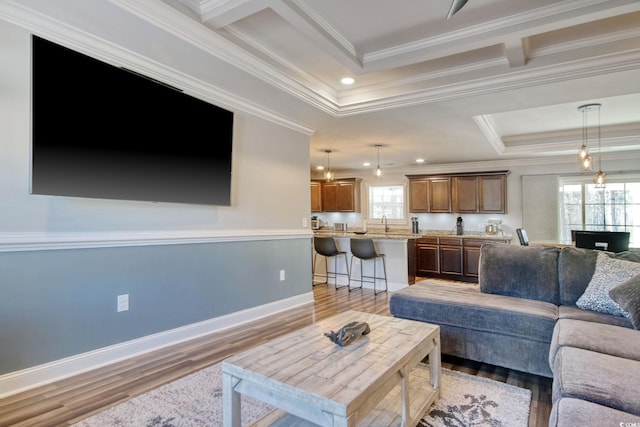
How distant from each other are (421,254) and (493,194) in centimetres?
188

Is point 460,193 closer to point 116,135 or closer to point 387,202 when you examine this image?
point 387,202

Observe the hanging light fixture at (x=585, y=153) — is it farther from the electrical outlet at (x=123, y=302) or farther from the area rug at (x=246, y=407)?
the electrical outlet at (x=123, y=302)

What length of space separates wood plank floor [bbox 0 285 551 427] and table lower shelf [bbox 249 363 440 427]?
1.83 feet

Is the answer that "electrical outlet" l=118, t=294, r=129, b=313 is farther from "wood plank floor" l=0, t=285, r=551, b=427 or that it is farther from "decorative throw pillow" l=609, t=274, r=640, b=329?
"decorative throw pillow" l=609, t=274, r=640, b=329

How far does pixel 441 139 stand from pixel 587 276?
3165 millimetres

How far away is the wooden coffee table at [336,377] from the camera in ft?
4.59

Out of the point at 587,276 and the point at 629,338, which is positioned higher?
the point at 587,276

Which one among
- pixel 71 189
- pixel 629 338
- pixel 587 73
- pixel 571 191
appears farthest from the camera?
pixel 571 191

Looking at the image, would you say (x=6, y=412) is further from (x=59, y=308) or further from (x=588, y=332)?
(x=588, y=332)

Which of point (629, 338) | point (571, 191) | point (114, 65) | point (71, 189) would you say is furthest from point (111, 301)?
point (571, 191)

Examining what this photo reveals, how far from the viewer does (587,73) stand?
9.96 ft

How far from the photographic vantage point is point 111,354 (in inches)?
107

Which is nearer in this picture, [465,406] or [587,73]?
[465,406]

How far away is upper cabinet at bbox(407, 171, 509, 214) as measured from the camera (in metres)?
7.14
